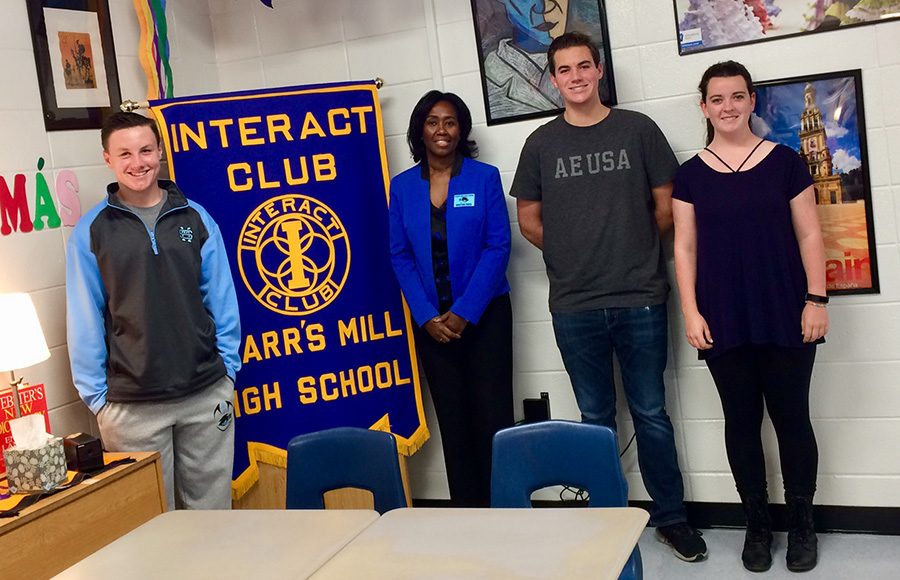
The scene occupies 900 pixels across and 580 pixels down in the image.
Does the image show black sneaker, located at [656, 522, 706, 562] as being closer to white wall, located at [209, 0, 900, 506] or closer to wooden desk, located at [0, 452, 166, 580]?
white wall, located at [209, 0, 900, 506]

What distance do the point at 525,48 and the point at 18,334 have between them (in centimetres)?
216

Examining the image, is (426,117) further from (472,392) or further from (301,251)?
(472,392)

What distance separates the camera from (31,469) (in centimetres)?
277

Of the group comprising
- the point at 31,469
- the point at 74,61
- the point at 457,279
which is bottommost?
the point at 31,469

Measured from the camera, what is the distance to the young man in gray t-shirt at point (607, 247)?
3.47 metres

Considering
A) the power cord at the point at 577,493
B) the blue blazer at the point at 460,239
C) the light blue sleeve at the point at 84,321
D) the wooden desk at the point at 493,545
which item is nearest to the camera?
the wooden desk at the point at 493,545

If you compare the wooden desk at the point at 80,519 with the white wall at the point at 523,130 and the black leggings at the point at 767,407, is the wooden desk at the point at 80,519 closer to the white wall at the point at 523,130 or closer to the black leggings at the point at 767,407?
the white wall at the point at 523,130

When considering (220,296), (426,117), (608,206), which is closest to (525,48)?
(426,117)

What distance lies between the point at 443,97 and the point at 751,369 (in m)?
1.55

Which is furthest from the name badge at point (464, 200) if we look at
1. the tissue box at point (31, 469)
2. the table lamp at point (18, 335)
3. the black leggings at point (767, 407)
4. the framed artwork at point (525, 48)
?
the tissue box at point (31, 469)

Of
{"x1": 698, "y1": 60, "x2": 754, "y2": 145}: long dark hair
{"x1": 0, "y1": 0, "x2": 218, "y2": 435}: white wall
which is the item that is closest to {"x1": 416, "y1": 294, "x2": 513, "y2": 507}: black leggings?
{"x1": 698, "y1": 60, "x2": 754, "y2": 145}: long dark hair

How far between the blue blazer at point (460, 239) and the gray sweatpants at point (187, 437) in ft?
2.71

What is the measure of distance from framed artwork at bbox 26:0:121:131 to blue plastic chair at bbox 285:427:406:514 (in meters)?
1.65

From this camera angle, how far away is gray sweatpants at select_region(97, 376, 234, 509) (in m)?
3.18
